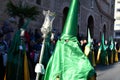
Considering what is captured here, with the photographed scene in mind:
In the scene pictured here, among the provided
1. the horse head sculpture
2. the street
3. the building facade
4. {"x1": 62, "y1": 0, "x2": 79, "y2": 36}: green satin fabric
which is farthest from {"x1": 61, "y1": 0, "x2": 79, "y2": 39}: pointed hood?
the building facade

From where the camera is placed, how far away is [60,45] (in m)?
6.30

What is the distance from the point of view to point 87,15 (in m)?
36.1

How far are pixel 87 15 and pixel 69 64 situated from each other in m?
30.3

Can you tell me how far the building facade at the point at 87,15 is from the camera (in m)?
24.9

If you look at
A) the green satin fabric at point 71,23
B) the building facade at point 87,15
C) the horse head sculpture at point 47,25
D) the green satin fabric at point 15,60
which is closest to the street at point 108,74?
the green satin fabric at point 15,60

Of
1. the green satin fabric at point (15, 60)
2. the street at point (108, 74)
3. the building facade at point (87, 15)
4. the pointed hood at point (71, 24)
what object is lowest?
the street at point (108, 74)

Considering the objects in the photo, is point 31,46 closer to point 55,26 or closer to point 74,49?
point 74,49

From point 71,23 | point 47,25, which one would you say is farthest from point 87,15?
point 71,23

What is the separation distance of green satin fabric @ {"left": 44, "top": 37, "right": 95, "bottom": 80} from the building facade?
52.3 ft

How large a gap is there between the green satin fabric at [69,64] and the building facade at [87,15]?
15932 mm

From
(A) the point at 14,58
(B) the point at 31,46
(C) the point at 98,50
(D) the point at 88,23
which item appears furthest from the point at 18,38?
(D) the point at 88,23

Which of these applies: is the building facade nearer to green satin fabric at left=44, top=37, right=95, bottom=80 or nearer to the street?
the street

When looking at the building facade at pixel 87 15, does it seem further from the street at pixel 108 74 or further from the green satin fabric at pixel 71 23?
the green satin fabric at pixel 71 23

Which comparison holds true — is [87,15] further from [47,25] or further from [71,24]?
[71,24]
